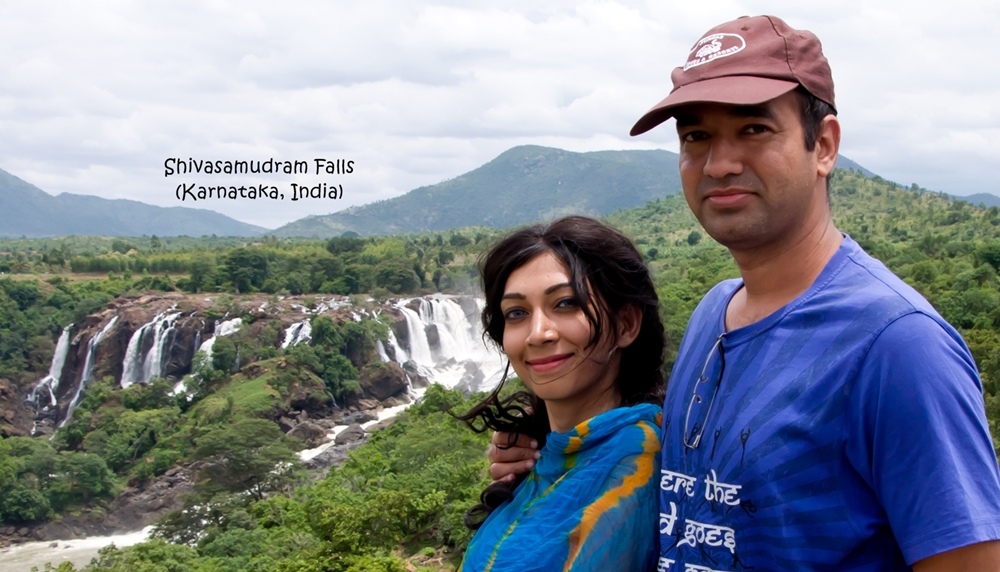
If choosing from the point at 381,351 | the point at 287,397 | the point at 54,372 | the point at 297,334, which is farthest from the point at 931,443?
the point at 54,372

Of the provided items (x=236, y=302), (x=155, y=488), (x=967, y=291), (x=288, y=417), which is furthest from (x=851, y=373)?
(x=236, y=302)

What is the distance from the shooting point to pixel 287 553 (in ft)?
39.6

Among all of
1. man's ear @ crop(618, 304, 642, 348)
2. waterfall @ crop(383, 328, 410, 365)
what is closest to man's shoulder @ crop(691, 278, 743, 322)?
man's ear @ crop(618, 304, 642, 348)

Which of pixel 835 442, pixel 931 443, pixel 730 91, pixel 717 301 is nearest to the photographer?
pixel 931 443

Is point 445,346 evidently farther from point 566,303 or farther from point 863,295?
point 863,295

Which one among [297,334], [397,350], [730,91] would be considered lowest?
[397,350]

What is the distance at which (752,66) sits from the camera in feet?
4.60

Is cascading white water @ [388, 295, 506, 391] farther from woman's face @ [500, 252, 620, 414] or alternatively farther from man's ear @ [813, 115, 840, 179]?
man's ear @ [813, 115, 840, 179]

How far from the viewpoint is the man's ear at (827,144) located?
4.84ft

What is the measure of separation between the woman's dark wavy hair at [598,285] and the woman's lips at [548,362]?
0.08 m

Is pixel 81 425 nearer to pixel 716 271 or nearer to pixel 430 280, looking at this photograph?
pixel 430 280

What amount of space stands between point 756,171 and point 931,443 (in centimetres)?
54

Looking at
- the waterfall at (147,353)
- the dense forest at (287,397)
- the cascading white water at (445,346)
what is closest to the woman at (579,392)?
the dense forest at (287,397)

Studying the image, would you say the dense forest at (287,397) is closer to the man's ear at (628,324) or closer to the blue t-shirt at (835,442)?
the man's ear at (628,324)
